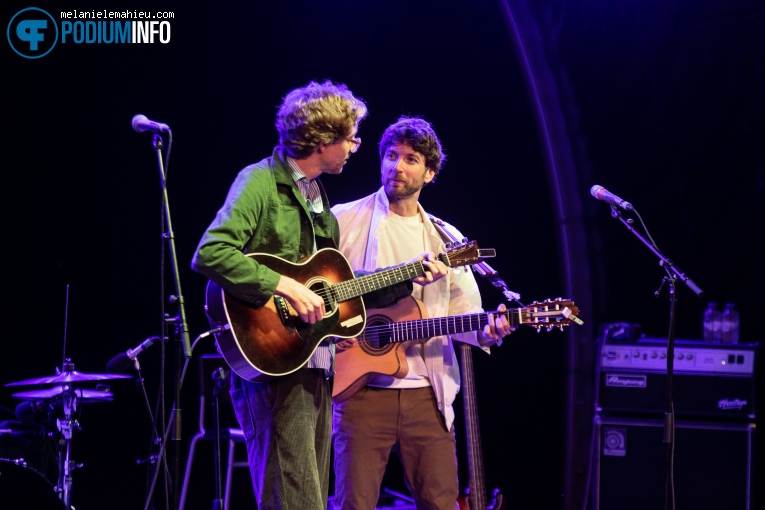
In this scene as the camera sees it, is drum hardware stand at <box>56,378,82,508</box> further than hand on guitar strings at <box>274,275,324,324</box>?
Yes

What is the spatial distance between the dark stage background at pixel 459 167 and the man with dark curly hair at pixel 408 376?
4.93 feet

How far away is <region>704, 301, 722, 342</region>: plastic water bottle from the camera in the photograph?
5.18 meters

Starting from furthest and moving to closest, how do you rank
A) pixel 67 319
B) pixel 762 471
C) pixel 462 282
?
pixel 67 319 → pixel 762 471 → pixel 462 282

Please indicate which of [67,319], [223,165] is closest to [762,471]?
[223,165]

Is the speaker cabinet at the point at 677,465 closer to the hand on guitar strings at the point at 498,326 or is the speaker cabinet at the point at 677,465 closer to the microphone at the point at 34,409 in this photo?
the hand on guitar strings at the point at 498,326

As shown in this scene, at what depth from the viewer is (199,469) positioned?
5836mm

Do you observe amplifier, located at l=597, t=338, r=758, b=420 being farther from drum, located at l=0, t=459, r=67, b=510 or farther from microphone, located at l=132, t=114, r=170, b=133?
drum, located at l=0, t=459, r=67, b=510

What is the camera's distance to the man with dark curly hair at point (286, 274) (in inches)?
117

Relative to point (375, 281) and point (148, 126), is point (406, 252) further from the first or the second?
point (148, 126)

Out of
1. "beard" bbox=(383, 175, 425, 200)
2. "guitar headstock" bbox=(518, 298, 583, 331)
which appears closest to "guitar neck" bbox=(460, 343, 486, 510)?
"guitar headstock" bbox=(518, 298, 583, 331)

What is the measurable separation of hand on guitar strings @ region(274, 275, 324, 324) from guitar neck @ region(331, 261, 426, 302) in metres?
0.26

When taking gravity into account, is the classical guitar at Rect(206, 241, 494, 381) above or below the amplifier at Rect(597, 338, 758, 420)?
above

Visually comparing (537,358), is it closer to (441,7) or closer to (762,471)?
(762,471)

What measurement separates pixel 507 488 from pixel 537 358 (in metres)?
0.96
